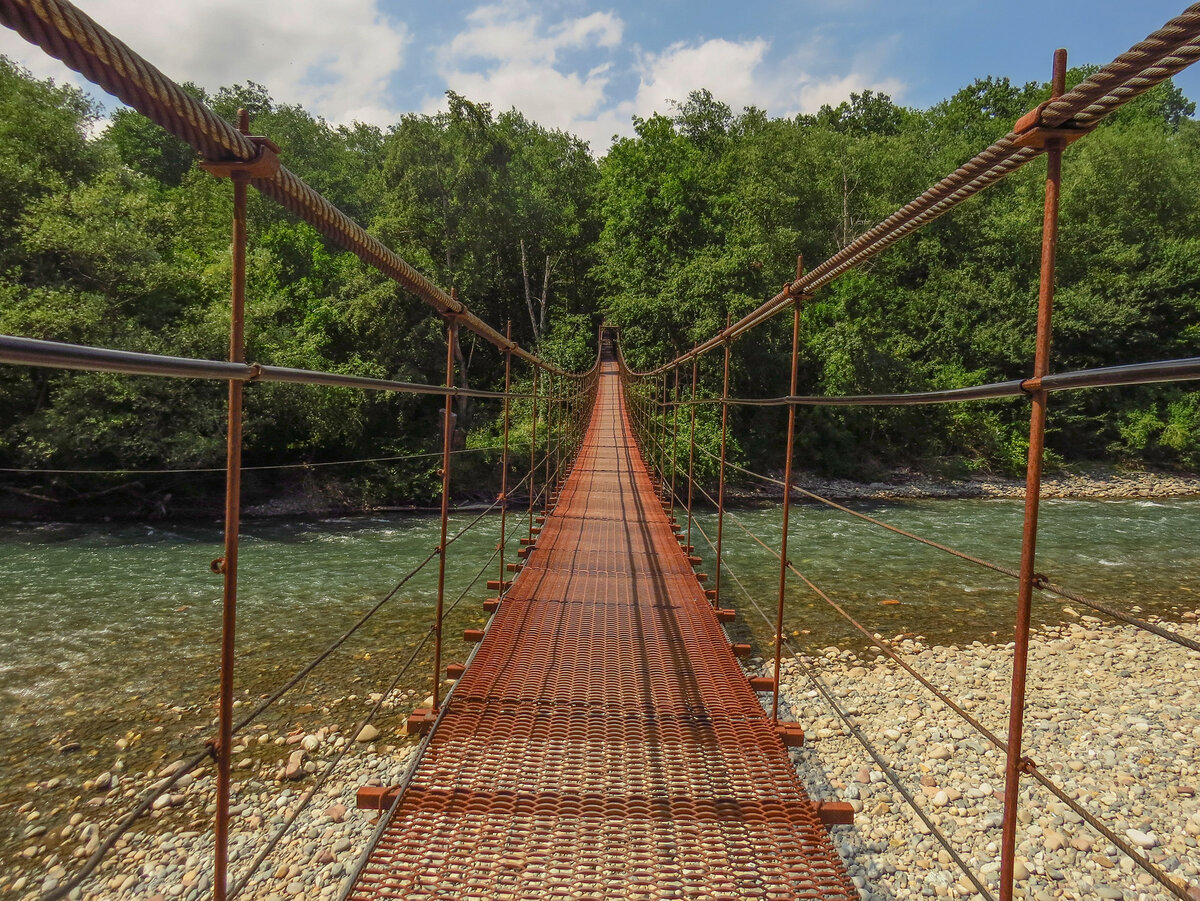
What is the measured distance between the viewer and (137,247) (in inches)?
355

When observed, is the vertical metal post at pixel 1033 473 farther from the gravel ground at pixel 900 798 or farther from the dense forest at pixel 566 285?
the dense forest at pixel 566 285

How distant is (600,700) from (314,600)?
4.83 m

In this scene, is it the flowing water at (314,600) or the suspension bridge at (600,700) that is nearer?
the suspension bridge at (600,700)

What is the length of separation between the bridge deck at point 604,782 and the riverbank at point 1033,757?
1406mm

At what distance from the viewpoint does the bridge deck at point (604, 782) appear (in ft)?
3.84

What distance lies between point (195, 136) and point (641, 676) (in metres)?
1.69

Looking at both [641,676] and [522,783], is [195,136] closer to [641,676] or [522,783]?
[522,783]

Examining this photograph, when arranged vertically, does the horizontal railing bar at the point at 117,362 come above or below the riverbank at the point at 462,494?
above

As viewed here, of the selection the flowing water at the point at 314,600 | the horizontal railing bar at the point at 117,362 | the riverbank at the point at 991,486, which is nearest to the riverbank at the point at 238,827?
the flowing water at the point at 314,600

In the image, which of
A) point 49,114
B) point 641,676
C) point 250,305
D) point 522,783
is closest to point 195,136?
point 522,783

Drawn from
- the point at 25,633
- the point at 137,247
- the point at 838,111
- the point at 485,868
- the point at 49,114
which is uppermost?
the point at 838,111

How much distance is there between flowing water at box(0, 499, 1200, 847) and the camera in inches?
149

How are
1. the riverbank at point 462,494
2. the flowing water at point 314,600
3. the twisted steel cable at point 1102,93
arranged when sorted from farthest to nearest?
the riverbank at point 462,494
the flowing water at point 314,600
the twisted steel cable at point 1102,93

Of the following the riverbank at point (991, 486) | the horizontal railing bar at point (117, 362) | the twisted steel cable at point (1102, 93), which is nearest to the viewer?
the horizontal railing bar at point (117, 362)
